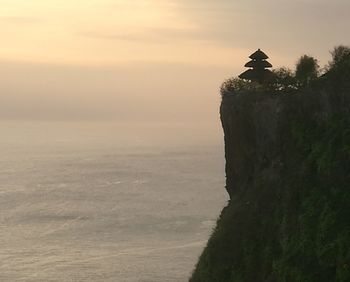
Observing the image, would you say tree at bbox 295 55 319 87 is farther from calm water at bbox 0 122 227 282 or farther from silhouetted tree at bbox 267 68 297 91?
calm water at bbox 0 122 227 282

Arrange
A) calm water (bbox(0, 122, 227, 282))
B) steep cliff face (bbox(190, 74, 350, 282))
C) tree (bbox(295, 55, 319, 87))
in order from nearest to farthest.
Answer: steep cliff face (bbox(190, 74, 350, 282)), tree (bbox(295, 55, 319, 87)), calm water (bbox(0, 122, 227, 282))

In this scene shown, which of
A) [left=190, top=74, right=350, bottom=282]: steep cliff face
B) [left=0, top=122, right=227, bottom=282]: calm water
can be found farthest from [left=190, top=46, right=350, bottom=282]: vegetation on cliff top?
[left=0, top=122, right=227, bottom=282]: calm water

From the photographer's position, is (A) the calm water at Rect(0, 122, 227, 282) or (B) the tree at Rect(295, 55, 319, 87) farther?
(A) the calm water at Rect(0, 122, 227, 282)

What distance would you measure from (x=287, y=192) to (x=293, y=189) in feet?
1.27

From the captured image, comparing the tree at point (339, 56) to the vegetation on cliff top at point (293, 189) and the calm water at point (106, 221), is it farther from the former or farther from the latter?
the calm water at point (106, 221)

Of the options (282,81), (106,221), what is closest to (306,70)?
(282,81)

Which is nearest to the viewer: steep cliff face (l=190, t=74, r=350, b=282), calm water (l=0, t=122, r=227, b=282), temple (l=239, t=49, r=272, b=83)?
steep cliff face (l=190, t=74, r=350, b=282)

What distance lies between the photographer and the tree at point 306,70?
3049 centimetres

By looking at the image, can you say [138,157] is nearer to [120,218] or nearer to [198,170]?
[198,170]

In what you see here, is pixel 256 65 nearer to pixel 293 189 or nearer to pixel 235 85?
pixel 235 85

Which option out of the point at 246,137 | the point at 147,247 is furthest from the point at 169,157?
the point at 246,137

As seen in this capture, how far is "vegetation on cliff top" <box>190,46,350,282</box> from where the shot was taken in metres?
24.7

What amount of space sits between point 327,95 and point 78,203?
254ft

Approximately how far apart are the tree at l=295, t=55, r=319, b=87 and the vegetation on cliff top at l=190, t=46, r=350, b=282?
0.05 metres
